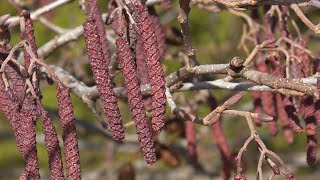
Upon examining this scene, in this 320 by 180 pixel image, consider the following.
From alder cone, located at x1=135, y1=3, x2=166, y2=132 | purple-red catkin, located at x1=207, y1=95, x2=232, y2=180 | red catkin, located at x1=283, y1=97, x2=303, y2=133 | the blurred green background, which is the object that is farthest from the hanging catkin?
the blurred green background

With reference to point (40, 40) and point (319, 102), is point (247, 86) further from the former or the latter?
point (40, 40)

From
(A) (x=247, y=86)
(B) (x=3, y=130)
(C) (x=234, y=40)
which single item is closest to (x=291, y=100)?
(A) (x=247, y=86)

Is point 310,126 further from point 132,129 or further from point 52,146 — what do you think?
point 132,129

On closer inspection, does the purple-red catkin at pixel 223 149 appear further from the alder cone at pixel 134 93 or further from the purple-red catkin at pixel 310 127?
the alder cone at pixel 134 93

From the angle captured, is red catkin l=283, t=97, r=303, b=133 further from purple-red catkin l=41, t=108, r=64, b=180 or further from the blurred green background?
the blurred green background

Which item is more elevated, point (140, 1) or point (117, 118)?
point (140, 1)

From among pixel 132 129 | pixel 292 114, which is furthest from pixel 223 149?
pixel 132 129

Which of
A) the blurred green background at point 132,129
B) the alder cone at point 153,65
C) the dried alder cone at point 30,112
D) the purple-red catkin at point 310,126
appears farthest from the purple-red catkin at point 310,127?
the blurred green background at point 132,129
